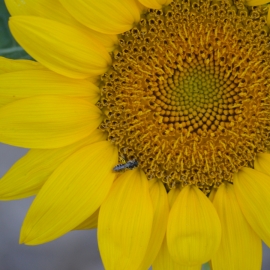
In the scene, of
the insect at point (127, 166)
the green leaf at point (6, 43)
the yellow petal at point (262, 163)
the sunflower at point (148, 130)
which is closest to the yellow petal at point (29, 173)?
the sunflower at point (148, 130)

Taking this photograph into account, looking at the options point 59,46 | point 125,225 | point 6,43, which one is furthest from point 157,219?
point 6,43

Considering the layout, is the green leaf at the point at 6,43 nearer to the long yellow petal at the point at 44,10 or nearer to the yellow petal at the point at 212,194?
the long yellow petal at the point at 44,10

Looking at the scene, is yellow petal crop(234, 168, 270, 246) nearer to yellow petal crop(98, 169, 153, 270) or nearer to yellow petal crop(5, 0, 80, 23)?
→ yellow petal crop(98, 169, 153, 270)

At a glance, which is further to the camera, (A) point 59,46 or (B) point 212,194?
(B) point 212,194

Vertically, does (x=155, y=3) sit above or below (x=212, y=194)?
above

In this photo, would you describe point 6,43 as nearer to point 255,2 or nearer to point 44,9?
point 44,9

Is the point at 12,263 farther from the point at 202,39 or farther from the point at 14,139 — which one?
the point at 202,39

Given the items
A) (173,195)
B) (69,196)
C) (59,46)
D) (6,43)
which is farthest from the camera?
(6,43)

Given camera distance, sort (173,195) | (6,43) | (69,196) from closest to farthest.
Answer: (69,196) < (173,195) < (6,43)
